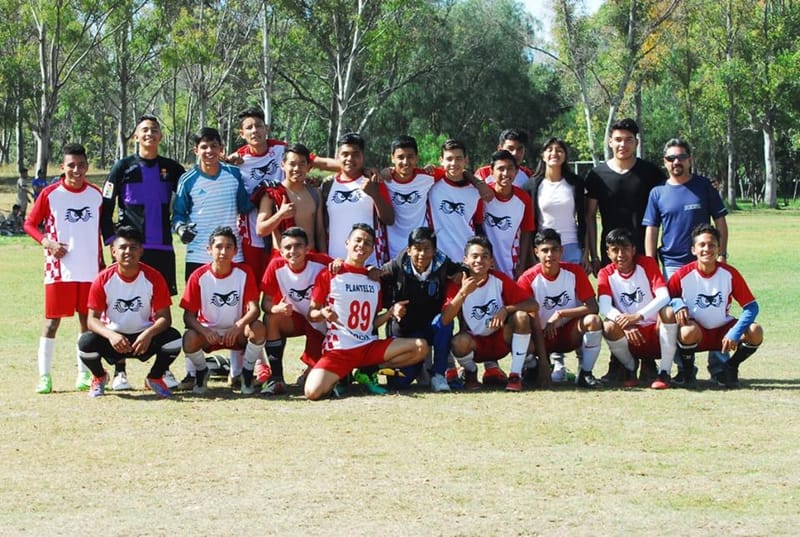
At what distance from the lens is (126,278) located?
8.65 m

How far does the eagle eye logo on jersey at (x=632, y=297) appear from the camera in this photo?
29.7 feet

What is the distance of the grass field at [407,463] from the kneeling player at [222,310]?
1.23ft

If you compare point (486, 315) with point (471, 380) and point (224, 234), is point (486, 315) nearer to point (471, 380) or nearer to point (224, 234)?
point (471, 380)

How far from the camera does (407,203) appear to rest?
9297 mm

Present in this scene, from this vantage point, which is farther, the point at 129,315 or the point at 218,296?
the point at 218,296

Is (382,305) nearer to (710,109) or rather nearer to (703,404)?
(703,404)

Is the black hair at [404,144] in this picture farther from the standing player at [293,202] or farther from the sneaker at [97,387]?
the sneaker at [97,387]

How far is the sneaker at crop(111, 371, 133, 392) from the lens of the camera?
893cm

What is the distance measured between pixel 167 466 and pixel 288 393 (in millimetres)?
2565

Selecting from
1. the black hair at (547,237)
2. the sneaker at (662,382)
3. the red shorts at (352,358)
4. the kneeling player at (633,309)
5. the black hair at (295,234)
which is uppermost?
the black hair at (295,234)

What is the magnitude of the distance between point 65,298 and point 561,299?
160 inches

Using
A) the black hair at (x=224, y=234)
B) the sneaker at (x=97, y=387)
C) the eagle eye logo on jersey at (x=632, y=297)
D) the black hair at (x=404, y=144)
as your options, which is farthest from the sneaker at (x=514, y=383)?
the sneaker at (x=97, y=387)

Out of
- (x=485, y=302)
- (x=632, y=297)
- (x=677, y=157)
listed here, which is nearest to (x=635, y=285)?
(x=632, y=297)

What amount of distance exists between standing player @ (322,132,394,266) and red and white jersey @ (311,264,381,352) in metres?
0.48
